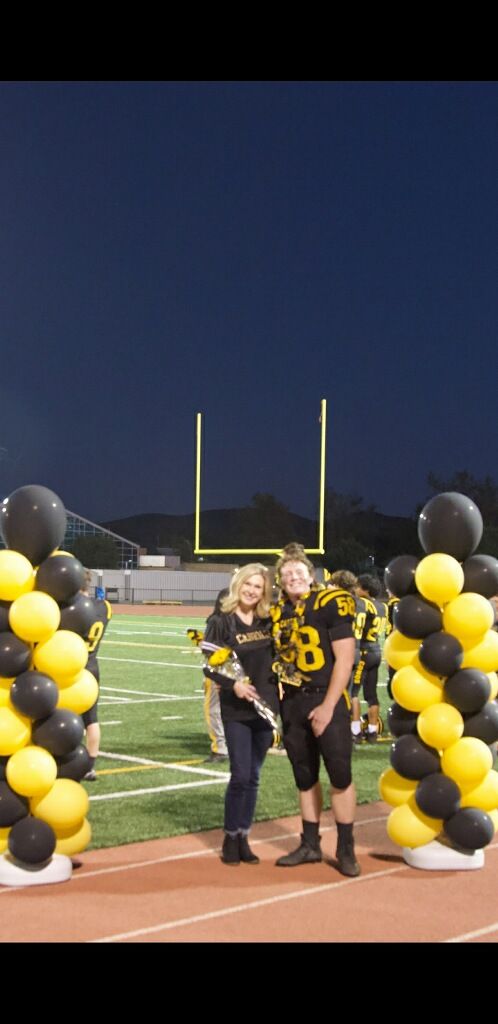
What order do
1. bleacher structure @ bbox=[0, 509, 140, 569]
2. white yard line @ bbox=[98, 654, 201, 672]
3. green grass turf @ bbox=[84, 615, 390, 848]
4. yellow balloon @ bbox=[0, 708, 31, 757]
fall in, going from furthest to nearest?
1. bleacher structure @ bbox=[0, 509, 140, 569]
2. white yard line @ bbox=[98, 654, 201, 672]
3. green grass turf @ bbox=[84, 615, 390, 848]
4. yellow balloon @ bbox=[0, 708, 31, 757]

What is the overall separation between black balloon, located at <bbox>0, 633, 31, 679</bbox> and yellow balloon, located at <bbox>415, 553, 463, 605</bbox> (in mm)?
2223

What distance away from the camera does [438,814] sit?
610 centimetres

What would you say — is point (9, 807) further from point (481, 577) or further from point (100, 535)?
point (100, 535)

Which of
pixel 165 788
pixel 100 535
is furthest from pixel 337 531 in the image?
pixel 165 788

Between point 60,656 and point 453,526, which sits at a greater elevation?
point 453,526

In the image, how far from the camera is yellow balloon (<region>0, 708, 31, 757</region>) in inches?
227

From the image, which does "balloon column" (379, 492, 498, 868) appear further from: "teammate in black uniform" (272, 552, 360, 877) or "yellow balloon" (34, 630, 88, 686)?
"yellow balloon" (34, 630, 88, 686)

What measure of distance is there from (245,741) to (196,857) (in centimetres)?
81

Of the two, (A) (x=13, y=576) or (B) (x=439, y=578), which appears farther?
(B) (x=439, y=578)

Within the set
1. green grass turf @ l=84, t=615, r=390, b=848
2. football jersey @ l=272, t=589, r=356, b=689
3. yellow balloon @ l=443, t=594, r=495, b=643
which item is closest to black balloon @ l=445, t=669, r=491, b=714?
yellow balloon @ l=443, t=594, r=495, b=643

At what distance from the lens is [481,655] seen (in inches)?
248

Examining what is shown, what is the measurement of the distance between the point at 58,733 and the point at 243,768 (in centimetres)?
104

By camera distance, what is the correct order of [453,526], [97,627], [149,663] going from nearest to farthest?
[453,526] < [97,627] < [149,663]

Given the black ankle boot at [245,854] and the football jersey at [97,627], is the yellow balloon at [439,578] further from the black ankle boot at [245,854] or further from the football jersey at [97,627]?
the football jersey at [97,627]
